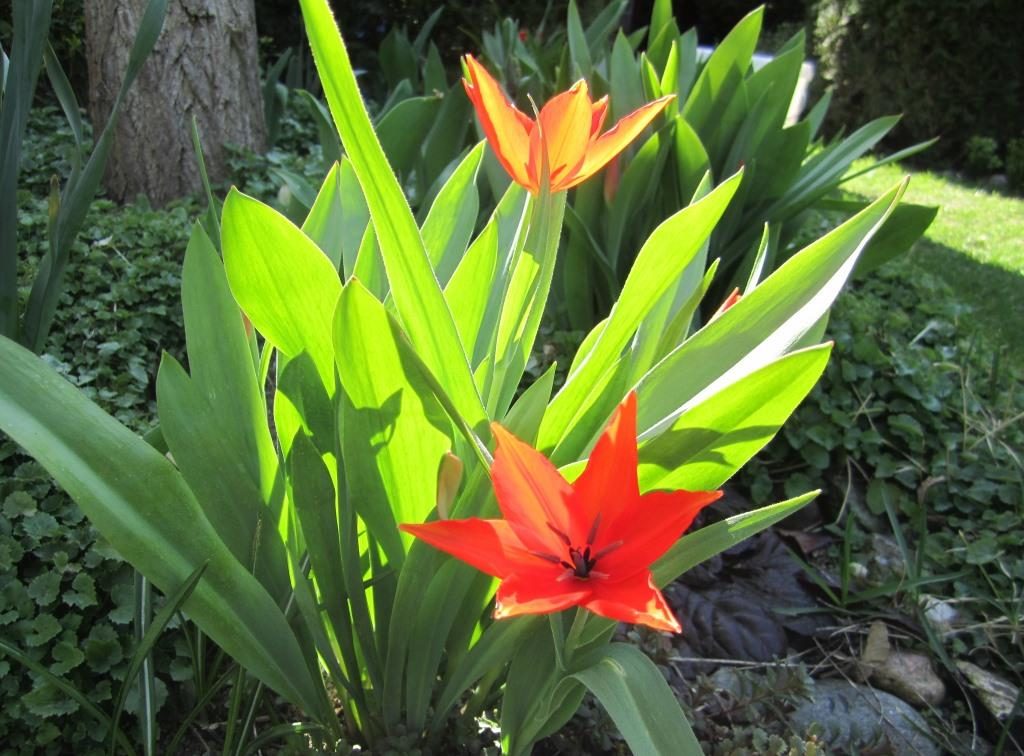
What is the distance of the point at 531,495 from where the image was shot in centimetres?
69

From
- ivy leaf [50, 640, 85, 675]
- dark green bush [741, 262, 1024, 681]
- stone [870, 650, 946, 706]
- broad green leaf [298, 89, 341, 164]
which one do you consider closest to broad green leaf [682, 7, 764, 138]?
dark green bush [741, 262, 1024, 681]

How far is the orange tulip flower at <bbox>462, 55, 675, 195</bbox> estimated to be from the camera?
2.87ft

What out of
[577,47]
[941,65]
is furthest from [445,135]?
[941,65]

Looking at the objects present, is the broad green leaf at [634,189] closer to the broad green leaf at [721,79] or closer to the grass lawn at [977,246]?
the broad green leaf at [721,79]

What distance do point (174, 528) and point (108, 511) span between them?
81mm

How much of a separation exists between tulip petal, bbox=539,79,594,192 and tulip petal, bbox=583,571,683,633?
0.43m

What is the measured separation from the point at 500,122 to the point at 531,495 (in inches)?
15.8

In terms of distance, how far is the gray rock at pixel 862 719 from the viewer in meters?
1.48

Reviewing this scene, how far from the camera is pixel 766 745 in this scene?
1.30 m

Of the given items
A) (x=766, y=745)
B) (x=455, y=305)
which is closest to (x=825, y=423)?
(x=766, y=745)

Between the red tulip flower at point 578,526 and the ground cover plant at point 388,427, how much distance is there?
137 millimetres

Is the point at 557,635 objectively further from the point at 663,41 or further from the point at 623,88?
the point at 663,41

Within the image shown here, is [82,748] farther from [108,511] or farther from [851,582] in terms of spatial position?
[851,582]

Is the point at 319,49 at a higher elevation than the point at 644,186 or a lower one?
higher
